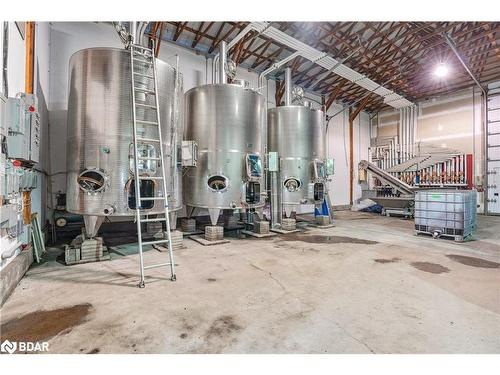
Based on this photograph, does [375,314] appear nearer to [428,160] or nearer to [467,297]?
[467,297]

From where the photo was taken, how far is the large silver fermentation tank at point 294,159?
7.04 m

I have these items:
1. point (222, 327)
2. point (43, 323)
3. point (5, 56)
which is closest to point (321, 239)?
point (222, 327)

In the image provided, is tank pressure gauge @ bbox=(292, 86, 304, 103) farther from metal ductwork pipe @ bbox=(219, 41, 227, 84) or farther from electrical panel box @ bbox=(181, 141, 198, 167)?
electrical panel box @ bbox=(181, 141, 198, 167)

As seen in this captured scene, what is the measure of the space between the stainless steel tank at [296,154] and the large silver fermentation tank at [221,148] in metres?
1.58

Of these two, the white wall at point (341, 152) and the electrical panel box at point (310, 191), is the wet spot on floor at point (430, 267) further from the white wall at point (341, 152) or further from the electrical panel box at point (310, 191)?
the white wall at point (341, 152)

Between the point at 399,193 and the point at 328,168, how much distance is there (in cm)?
514

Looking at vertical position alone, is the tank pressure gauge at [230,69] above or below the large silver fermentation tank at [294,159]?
above

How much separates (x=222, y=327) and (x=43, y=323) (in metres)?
1.51

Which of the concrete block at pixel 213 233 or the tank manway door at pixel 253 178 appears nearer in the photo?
the concrete block at pixel 213 233

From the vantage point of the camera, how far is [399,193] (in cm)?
1118

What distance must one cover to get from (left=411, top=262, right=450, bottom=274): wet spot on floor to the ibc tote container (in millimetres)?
2211

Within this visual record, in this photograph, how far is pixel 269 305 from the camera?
2.64 metres

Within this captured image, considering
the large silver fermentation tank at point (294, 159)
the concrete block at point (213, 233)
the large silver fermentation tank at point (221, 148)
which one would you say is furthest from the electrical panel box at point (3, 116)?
the large silver fermentation tank at point (294, 159)
